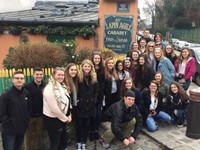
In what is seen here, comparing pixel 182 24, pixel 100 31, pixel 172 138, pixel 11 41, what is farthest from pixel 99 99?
pixel 182 24

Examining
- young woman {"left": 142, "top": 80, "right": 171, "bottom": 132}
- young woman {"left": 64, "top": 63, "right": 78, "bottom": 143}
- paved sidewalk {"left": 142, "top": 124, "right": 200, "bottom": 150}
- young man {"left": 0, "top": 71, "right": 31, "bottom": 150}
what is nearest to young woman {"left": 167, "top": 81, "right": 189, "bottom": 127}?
young woman {"left": 142, "top": 80, "right": 171, "bottom": 132}

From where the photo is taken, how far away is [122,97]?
681 cm

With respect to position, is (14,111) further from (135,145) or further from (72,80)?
(135,145)

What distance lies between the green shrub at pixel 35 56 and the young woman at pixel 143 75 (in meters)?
2.27

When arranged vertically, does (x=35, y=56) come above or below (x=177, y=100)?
above

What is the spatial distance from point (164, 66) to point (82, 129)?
2.77 metres

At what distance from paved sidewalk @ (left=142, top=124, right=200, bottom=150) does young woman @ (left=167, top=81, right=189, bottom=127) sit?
39cm

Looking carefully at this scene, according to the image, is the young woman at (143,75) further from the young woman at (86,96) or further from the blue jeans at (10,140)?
the blue jeans at (10,140)

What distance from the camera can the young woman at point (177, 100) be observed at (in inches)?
293

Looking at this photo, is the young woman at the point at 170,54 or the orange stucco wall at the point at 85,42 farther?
the orange stucco wall at the point at 85,42

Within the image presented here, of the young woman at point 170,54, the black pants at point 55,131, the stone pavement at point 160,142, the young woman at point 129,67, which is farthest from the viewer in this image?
the young woman at point 170,54

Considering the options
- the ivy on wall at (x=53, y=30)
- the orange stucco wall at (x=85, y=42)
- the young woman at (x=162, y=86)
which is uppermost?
the ivy on wall at (x=53, y=30)

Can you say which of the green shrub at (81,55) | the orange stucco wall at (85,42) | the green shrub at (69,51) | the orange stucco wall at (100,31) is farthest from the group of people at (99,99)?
the orange stucco wall at (85,42)

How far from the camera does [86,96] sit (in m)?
6.23
